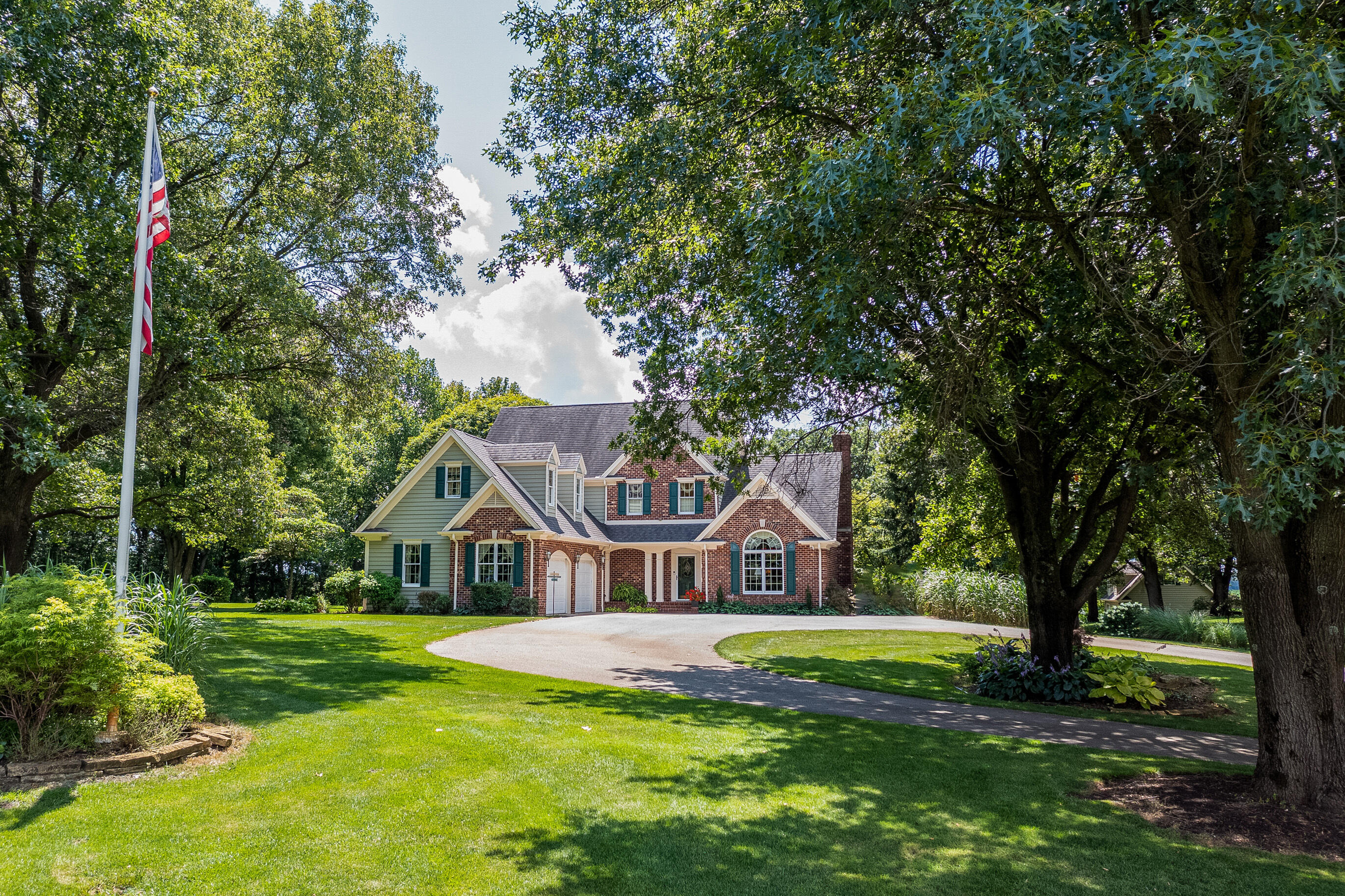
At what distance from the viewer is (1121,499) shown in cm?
1217

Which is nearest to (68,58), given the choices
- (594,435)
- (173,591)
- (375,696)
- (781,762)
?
(173,591)

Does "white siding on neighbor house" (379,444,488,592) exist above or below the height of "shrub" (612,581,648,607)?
above

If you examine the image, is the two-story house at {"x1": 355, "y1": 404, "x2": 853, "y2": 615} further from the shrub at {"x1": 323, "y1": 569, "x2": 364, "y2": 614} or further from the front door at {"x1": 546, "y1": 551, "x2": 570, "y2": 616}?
the shrub at {"x1": 323, "y1": 569, "x2": 364, "y2": 614}

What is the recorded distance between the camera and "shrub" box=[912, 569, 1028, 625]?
84.3 ft

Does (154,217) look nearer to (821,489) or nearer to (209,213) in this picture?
(209,213)

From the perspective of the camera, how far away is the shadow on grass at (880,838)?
15.9 ft

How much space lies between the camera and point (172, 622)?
7766 millimetres

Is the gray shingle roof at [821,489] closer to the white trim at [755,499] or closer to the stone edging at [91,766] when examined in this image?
the white trim at [755,499]

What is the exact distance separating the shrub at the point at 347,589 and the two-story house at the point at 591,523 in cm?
72

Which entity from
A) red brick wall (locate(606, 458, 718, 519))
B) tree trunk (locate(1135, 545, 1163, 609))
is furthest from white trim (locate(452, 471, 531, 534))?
tree trunk (locate(1135, 545, 1163, 609))

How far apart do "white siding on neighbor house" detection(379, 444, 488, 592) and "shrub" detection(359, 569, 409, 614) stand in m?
0.42

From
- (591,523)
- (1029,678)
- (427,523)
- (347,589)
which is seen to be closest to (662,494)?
(591,523)

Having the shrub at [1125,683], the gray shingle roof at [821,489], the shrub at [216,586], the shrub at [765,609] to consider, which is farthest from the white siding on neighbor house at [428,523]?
the shrub at [1125,683]

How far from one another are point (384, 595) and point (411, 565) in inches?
57.1
